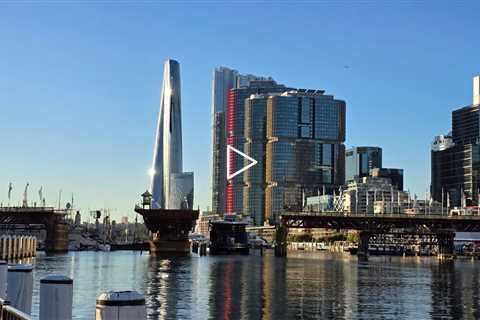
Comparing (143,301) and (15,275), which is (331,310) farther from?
(143,301)

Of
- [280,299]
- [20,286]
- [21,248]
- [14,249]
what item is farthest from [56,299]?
[21,248]

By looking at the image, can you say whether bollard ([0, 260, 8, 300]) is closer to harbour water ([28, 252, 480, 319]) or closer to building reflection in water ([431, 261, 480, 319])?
harbour water ([28, 252, 480, 319])

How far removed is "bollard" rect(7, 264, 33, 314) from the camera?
21.1 metres

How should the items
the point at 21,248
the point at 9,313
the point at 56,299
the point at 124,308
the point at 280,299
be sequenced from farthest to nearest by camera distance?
1. the point at 21,248
2. the point at 280,299
3. the point at 9,313
4. the point at 56,299
5. the point at 124,308

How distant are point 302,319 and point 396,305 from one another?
1712 centimetres

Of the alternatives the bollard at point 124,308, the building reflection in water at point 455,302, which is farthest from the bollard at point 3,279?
the building reflection in water at point 455,302

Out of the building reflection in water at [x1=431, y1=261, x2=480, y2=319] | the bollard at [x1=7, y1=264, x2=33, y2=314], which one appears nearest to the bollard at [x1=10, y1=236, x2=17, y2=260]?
the building reflection in water at [x1=431, y1=261, x2=480, y2=319]

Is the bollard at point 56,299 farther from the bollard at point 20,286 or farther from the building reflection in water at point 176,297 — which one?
the building reflection in water at point 176,297

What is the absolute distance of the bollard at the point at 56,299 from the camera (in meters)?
15.7

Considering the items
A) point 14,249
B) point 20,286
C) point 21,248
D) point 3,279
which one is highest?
point 3,279

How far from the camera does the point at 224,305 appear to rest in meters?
59.0

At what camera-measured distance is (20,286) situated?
2125 centimetres

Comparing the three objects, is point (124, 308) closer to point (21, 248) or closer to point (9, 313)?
point (9, 313)

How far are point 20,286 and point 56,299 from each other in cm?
607
